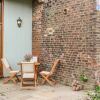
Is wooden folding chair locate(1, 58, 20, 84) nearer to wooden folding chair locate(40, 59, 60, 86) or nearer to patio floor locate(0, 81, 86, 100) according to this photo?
patio floor locate(0, 81, 86, 100)

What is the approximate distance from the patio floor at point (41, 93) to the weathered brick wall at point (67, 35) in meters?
0.72

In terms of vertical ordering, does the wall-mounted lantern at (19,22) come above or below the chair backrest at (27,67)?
above

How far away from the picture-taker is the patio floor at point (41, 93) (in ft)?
30.5

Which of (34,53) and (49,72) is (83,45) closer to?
(49,72)

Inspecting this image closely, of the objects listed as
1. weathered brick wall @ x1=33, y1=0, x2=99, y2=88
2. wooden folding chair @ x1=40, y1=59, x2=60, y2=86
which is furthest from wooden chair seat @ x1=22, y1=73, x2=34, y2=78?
weathered brick wall @ x1=33, y1=0, x2=99, y2=88

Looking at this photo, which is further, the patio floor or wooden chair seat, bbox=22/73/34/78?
wooden chair seat, bbox=22/73/34/78

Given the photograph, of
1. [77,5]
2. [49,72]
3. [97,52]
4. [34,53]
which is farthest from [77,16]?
[34,53]

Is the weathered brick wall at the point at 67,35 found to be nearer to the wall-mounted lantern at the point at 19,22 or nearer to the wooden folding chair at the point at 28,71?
the wall-mounted lantern at the point at 19,22

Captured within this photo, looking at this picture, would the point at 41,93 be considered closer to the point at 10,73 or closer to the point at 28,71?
the point at 28,71

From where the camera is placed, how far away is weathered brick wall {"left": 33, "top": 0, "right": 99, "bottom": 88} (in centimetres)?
1041

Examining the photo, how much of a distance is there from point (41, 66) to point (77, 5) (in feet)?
9.92

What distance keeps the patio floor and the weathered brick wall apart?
72 cm

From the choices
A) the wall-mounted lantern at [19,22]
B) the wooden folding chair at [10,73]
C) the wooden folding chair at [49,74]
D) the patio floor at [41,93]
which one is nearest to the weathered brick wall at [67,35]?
the wooden folding chair at [49,74]

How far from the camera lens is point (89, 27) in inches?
409
